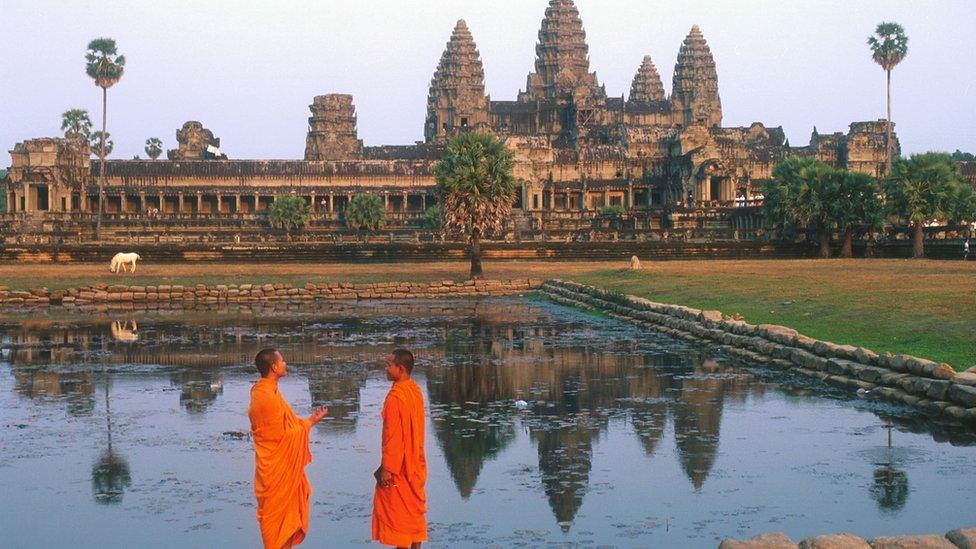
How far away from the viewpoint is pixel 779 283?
37469 mm

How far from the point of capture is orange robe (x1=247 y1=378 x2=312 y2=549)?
9.54 m

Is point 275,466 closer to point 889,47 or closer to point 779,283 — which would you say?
point 779,283

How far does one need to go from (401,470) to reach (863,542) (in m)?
3.32

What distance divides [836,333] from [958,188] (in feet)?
125

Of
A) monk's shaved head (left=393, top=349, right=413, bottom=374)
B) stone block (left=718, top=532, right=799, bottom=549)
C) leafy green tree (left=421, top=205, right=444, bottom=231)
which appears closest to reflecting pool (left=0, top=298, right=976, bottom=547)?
stone block (left=718, top=532, right=799, bottom=549)

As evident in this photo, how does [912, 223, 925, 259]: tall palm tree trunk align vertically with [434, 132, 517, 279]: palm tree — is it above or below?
below

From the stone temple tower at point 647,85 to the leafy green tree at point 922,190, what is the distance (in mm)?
104082

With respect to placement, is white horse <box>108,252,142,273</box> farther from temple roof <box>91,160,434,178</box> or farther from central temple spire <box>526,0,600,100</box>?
central temple spire <box>526,0,600,100</box>

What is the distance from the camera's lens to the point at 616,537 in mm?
11094

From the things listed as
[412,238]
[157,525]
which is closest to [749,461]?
[157,525]

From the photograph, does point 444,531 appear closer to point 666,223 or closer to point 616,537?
point 616,537

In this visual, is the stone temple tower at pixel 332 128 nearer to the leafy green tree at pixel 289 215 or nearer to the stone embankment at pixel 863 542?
the leafy green tree at pixel 289 215

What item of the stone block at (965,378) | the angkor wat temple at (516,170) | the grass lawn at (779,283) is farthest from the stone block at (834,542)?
the angkor wat temple at (516,170)

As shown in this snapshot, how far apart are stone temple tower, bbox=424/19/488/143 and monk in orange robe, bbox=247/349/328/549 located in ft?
419
